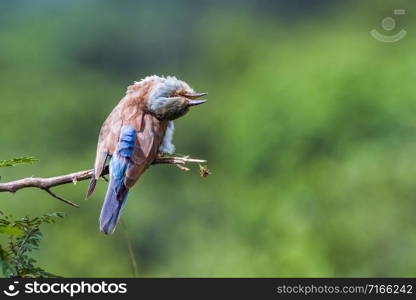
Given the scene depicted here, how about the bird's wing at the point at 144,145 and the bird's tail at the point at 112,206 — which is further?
the bird's wing at the point at 144,145

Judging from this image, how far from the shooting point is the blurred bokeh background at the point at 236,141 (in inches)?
492

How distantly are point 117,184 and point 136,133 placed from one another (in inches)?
12.5

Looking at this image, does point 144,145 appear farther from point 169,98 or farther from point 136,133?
point 169,98

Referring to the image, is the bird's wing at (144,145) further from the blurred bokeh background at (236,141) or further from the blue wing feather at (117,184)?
the blurred bokeh background at (236,141)

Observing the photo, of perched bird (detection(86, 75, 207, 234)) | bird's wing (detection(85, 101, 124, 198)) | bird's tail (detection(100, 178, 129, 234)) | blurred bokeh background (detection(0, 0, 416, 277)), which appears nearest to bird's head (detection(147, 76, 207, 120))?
perched bird (detection(86, 75, 207, 234))

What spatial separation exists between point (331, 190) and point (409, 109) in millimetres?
2620

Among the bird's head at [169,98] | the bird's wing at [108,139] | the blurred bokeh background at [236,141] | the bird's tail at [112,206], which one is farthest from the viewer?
the blurred bokeh background at [236,141]

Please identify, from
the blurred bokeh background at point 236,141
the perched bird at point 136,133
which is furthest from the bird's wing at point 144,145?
the blurred bokeh background at point 236,141

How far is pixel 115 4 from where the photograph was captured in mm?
28438

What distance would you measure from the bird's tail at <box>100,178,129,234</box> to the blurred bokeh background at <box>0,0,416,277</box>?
6.84m

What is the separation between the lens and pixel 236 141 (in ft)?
58.0

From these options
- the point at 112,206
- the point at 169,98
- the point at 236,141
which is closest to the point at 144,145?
the point at 169,98

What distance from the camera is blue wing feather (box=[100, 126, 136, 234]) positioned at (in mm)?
4652

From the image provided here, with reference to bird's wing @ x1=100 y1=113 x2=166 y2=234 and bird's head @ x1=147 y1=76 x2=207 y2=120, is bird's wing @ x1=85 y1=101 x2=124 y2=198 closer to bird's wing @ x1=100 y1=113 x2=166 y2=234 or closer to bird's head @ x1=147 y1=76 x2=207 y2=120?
bird's wing @ x1=100 y1=113 x2=166 y2=234
